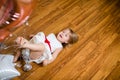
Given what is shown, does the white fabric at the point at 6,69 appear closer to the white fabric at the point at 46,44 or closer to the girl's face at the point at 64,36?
the white fabric at the point at 46,44

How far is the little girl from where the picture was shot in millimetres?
1585

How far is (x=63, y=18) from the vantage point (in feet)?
7.00

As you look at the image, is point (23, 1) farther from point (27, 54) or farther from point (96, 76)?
point (96, 76)

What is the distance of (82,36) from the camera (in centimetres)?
207

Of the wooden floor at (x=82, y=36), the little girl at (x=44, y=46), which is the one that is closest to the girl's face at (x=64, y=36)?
the little girl at (x=44, y=46)

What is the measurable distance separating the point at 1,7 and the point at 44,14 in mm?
1053

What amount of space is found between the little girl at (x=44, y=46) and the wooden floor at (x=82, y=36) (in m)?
0.08

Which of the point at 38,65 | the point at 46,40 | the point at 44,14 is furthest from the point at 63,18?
the point at 38,65

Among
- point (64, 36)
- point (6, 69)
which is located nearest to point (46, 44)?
point (64, 36)

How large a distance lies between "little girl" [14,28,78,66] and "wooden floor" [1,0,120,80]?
0.08 meters

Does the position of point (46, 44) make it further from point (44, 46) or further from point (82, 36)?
point (82, 36)

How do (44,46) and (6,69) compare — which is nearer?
(6,69)

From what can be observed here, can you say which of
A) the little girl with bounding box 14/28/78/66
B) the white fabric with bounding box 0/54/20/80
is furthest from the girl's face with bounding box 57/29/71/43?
the white fabric with bounding box 0/54/20/80

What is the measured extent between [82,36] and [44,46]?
0.55 metres
